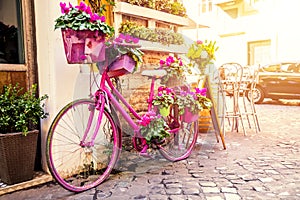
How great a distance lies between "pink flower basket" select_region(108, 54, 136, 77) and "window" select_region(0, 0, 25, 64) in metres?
0.90

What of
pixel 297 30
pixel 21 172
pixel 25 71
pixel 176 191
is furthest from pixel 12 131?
pixel 297 30

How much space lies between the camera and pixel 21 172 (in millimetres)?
2496

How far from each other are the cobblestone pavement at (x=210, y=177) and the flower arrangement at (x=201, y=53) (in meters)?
1.13

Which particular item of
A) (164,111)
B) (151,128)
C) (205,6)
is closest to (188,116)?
(164,111)

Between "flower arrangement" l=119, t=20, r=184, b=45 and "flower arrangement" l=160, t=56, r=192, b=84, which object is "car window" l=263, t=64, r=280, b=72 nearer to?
"flower arrangement" l=119, t=20, r=184, b=45

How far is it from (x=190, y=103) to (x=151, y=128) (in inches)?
23.4

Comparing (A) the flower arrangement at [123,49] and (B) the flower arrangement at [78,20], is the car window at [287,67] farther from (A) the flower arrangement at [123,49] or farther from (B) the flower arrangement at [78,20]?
(B) the flower arrangement at [78,20]

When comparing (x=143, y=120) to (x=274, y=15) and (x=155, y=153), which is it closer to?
(x=155, y=153)

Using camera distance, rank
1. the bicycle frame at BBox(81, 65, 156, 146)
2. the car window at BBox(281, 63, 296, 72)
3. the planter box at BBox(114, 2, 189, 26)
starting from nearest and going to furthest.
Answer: the bicycle frame at BBox(81, 65, 156, 146) → the planter box at BBox(114, 2, 189, 26) → the car window at BBox(281, 63, 296, 72)

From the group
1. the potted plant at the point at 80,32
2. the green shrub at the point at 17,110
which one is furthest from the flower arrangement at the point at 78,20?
the green shrub at the point at 17,110

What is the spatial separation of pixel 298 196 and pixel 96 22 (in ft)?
6.94

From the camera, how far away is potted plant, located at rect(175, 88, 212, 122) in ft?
10.4

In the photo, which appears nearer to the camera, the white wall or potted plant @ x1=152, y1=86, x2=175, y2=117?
the white wall

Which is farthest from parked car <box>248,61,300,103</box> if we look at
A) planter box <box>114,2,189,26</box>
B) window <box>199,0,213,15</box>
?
window <box>199,0,213,15</box>
